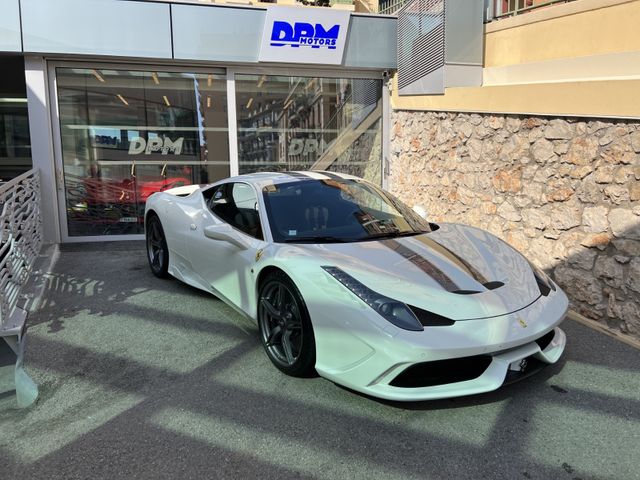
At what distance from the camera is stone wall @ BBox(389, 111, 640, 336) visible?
13.6 ft

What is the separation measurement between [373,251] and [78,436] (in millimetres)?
2001

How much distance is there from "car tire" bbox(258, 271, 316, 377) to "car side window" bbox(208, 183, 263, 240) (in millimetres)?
485

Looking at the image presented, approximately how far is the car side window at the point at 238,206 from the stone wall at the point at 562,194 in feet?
9.49

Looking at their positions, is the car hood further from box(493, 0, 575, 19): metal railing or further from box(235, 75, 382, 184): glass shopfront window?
box(235, 75, 382, 184): glass shopfront window

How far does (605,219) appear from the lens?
4.34m

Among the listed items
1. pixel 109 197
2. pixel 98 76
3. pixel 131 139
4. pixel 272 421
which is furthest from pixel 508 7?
pixel 109 197

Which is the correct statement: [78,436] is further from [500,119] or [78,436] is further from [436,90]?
[436,90]

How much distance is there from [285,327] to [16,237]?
11.0ft

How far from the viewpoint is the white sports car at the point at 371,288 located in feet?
8.90

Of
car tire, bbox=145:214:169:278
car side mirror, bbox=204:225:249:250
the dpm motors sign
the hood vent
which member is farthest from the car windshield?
the dpm motors sign

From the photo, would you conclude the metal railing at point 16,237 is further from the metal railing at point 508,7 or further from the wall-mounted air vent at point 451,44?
the metal railing at point 508,7

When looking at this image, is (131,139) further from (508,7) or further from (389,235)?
(389,235)

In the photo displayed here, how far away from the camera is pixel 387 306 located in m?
2.79

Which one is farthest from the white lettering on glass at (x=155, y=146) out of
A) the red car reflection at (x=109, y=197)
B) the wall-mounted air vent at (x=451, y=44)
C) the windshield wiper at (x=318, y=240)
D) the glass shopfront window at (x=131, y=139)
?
the windshield wiper at (x=318, y=240)
